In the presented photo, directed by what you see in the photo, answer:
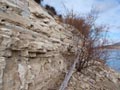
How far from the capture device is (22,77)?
3748 millimetres

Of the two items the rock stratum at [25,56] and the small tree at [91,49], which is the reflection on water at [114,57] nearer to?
the small tree at [91,49]

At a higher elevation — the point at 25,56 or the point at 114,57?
the point at 25,56

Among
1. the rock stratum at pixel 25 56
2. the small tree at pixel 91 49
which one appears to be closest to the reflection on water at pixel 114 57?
the small tree at pixel 91 49

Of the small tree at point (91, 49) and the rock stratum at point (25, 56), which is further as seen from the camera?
the small tree at point (91, 49)

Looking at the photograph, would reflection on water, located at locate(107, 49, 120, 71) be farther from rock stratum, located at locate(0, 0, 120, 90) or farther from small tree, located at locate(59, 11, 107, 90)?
rock stratum, located at locate(0, 0, 120, 90)

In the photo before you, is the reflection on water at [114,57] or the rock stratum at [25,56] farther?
the reflection on water at [114,57]

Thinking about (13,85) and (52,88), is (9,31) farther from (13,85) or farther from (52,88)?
(52,88)

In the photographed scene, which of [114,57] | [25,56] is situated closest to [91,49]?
[114,57]

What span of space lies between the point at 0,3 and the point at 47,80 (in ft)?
6.32

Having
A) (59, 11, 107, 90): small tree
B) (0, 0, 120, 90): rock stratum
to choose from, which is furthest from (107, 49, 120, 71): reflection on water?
(0, 0, 120, 90): rock stratum

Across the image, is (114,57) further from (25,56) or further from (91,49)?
(25,56)

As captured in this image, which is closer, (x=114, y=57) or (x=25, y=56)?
(x=25, y=56)

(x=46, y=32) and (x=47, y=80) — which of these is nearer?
(x=47, y=80)

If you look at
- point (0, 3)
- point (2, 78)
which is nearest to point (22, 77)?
point (2, 78)
